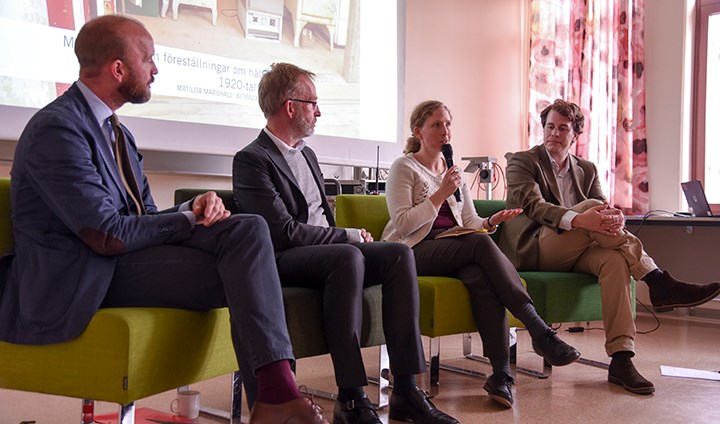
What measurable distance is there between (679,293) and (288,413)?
2000 mm

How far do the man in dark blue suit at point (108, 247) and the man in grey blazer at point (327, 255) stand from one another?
35cm

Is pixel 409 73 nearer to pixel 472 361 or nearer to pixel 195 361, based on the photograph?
pixel 472 361

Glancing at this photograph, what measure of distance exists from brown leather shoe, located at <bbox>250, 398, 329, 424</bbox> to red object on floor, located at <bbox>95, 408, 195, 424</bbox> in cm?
70

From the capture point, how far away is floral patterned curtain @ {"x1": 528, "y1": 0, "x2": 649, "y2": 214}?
16.6ft

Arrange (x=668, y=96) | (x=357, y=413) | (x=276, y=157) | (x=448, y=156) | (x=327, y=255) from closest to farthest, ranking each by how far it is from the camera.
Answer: (x=357, y=413), (x=327, y=255), (x=276, y=157), (x=448, y=156), (x=668, y=96)

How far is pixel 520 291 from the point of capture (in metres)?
2.64

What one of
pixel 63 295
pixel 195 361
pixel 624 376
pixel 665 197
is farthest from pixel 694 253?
pixel 63 295

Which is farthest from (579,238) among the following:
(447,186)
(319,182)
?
(319,182)

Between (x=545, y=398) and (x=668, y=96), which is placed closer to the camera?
(x=545, y=398)

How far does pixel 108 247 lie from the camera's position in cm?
173

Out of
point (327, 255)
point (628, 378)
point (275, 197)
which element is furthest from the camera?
point (628, 378)

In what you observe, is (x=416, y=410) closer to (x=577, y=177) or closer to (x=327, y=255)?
(x=327, y=255)

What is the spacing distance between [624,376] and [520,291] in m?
0.61

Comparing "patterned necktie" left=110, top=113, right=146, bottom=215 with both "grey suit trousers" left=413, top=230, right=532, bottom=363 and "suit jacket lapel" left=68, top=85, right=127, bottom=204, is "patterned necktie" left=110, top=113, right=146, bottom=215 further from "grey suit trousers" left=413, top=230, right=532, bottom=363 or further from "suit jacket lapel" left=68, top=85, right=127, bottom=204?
"grey suit trousers" left=413, top=230, right=532, bottom=363
